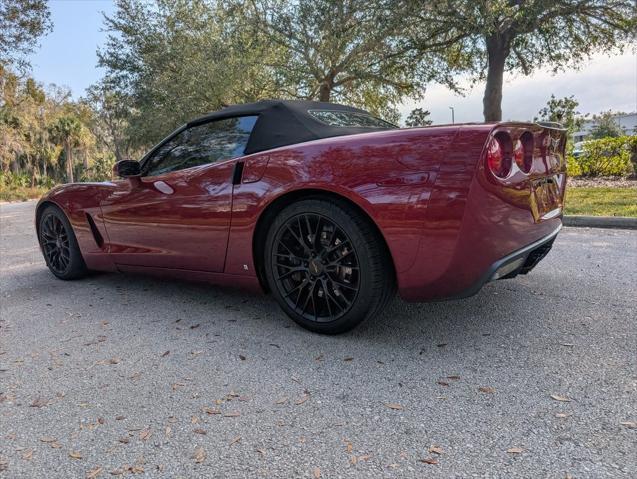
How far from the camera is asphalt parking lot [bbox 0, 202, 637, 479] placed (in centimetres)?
165

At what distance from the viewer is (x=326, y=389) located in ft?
7.04

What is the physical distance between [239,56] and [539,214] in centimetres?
1363

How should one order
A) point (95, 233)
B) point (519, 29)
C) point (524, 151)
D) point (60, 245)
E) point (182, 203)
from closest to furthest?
point (524, 151) < point (182, 203) < point (95, 233) < point (60, 245) < point (519, 29)

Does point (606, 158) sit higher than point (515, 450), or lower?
higher

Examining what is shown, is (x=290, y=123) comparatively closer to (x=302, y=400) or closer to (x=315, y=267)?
(x=315, y=267)

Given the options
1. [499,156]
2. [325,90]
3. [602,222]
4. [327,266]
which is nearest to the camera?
[499,156]

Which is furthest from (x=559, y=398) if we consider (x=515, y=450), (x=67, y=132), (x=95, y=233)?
(x=67, y=132)

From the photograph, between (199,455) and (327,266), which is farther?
(327,266)

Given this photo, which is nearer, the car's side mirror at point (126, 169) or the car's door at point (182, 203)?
the car's door at point (182, 203)

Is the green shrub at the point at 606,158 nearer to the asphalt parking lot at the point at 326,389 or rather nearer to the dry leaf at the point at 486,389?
the asphalt parking lot at the point at 326,389

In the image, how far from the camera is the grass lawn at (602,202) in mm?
6758

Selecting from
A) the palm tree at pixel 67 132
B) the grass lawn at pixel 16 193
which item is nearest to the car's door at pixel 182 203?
the grass lawn at pixel 16 193

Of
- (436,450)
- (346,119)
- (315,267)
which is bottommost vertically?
(436,450)

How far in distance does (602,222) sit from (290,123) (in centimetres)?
521
